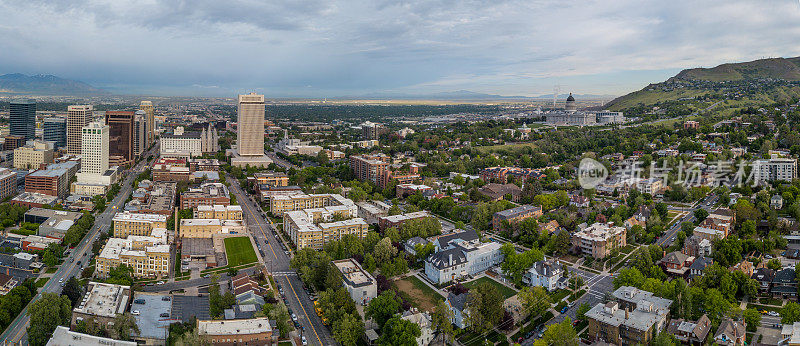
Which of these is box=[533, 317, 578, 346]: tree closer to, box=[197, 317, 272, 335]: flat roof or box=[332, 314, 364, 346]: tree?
box=[332, 314, 364, 346]: tree

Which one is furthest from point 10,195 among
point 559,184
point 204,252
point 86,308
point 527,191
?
point 559,184

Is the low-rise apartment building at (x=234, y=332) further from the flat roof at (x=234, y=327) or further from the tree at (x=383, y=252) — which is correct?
the tree at (x=383, y=252)

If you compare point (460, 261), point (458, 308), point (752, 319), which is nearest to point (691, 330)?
point (752, 319)

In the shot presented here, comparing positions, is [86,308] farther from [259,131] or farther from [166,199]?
[259,131]

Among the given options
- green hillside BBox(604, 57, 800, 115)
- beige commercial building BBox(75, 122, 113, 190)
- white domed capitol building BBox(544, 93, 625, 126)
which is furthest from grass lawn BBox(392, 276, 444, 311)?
white domed capitol building BBox(544, 93, 625, 126)

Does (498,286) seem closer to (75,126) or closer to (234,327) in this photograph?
(234,327)
